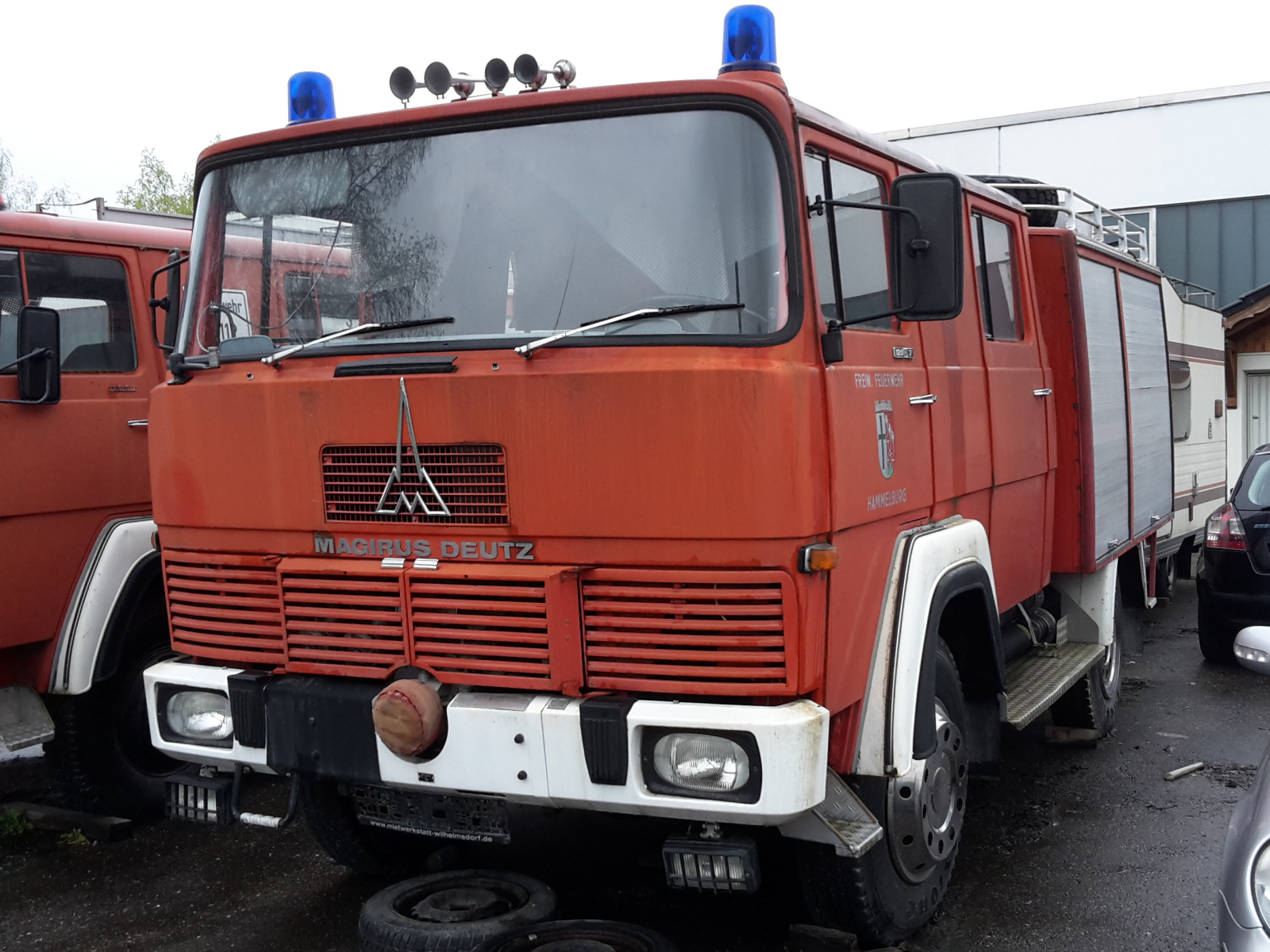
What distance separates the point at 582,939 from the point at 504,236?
214cm

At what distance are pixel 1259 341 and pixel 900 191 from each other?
16.6m

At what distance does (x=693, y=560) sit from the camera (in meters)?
3.32

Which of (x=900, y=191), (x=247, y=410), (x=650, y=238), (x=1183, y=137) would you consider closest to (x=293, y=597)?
(x=247, y=410)

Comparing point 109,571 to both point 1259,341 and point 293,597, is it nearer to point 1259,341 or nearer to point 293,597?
point 293,597

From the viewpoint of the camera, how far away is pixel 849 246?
3.82 meters

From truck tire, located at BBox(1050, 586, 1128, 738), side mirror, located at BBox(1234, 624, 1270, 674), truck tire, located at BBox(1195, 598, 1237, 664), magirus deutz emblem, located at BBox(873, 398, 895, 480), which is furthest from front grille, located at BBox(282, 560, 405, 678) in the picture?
truck tire, located at BBox(1195, 598, 1237, 664)

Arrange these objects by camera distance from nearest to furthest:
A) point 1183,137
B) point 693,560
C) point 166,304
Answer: point 693,560 → point 166,304 → point 1183,137

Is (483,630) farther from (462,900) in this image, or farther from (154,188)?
(154,188)

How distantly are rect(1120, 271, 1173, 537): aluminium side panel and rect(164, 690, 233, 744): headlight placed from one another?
17.0 ft

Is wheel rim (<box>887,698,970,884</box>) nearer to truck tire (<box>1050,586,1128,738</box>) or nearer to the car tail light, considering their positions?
truck tire (<box>1050,586,1128,738</box>)

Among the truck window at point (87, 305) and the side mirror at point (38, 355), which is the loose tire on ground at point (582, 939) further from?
the truck window at point (87, 305)

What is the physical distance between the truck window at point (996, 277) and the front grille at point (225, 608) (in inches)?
121

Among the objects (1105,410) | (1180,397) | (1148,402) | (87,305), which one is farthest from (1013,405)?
(1180,397)

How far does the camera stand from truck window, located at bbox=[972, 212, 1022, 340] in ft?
16.9
